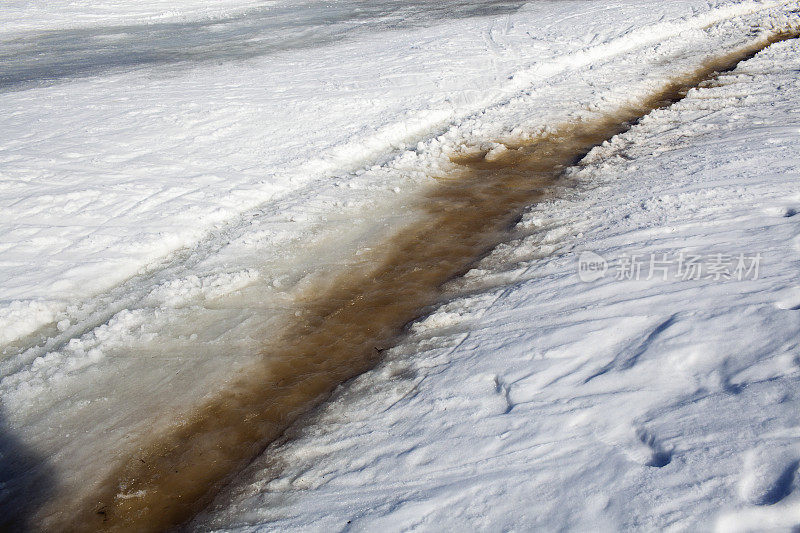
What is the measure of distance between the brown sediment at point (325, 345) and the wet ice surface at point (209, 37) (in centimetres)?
866

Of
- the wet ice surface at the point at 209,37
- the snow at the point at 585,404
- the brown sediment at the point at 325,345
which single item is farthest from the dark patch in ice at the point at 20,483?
the wet ice surface at the point at 209,37

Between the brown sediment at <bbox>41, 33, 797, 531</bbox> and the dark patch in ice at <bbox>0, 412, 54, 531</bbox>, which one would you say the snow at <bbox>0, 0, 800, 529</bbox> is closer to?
the dark patch in ice at <bbox>0, 412, 54, 531</bbox>

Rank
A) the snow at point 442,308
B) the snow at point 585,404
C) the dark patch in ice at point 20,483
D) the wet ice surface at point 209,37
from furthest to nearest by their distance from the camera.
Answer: the wet ice surface at point 209,37 < the dark patch in ice at point 20,483 < the snow at point 442,308 < the snow at point 585,404

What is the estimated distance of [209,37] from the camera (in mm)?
16219

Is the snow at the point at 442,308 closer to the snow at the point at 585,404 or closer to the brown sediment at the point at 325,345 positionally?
the snow at the point at 585,404

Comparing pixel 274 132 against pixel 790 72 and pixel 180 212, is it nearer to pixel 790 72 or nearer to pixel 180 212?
pixel 180 212

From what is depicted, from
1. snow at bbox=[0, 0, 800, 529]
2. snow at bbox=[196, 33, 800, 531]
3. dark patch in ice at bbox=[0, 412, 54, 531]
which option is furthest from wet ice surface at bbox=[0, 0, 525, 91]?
snow at bbox=[196, 33, 800, 531]

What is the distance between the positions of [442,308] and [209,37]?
1422 centimetres

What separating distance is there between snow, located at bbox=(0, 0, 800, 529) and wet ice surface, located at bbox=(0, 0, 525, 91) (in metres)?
1.80

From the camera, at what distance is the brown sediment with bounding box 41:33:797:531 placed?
11.9 feet

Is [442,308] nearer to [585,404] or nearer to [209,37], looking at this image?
[585,404]

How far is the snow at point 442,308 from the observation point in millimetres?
3000

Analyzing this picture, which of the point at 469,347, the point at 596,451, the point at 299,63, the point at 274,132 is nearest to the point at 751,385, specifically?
the point at 596,451

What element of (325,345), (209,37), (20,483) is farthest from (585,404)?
(209,37)
